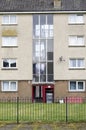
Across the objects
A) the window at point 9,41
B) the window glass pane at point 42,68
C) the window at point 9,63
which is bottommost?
the window glass pane at point 42,68

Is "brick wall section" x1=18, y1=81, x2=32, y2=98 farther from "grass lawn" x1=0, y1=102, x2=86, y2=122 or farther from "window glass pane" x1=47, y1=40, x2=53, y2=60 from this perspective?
"grass lawn" x1=0, y1=102, x2=86, y2=122

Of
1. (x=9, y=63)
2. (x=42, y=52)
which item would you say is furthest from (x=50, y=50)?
(x=9, y=63)

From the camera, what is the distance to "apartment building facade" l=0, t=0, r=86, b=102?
5041 centimetres

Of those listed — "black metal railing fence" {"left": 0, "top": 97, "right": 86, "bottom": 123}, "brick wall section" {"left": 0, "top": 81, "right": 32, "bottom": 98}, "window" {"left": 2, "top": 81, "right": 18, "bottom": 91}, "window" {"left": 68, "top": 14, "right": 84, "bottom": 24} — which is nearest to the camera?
"black metal railing fence" {"left": 0, "top": 97, "right": 86, "bottom": 123}

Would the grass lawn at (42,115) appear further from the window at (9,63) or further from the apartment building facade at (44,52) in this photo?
the window at (9,63)

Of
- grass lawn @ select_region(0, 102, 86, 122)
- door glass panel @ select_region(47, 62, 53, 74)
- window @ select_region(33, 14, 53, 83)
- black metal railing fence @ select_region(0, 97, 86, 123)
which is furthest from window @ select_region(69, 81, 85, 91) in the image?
grass lawn @ select_region(0, 102, 86, 122)

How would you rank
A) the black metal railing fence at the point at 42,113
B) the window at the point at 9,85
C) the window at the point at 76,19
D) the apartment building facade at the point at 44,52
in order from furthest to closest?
the window at the point at 9,85
the window at the point at 76,19
the apartment building facade at the point at 44,52
the black metal railing fence at the point at 42,113

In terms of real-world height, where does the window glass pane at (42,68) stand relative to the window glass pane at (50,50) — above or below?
below

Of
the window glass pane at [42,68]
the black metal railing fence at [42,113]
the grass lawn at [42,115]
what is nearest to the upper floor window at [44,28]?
the window glass pane at [42,68]

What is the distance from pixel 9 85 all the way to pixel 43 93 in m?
3.85

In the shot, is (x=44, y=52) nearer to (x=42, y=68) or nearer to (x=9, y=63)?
(x=42, y=68)

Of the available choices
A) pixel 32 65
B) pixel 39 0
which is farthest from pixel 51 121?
pixel 39 0

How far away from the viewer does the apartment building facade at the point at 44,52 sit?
50.4 metres

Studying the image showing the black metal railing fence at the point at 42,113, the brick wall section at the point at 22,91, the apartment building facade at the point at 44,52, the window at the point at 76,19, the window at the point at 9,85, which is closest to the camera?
the black metal railing fence at the point at 42,113
